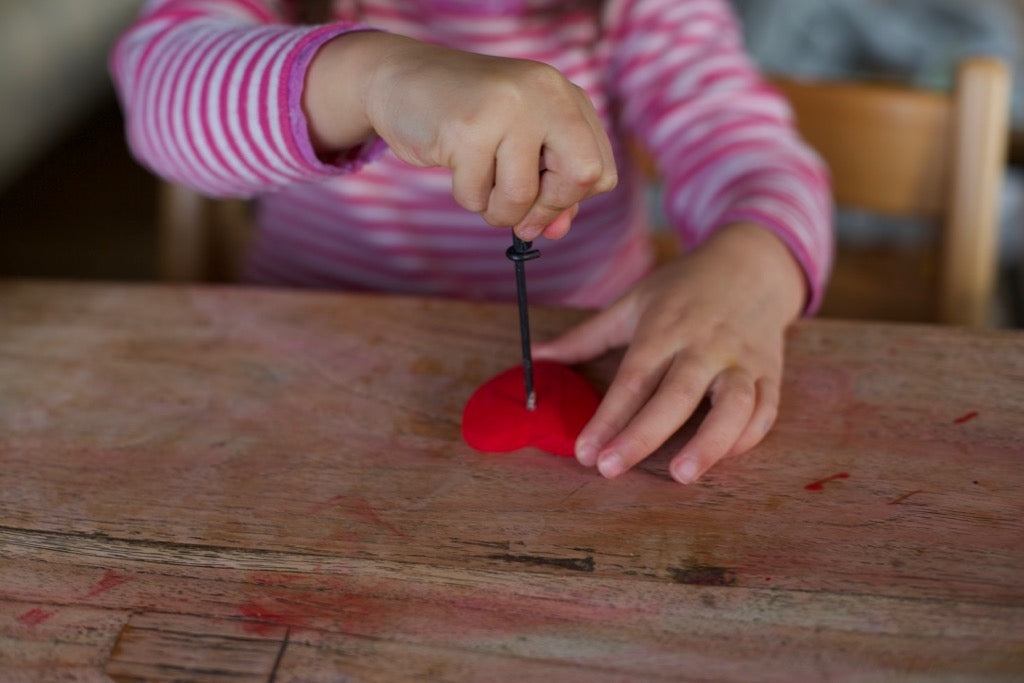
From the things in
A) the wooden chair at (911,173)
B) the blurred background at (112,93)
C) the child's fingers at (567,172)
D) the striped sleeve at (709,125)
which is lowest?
the blurred background at (112,93)

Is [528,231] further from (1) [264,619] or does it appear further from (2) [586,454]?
(1) [264,619]

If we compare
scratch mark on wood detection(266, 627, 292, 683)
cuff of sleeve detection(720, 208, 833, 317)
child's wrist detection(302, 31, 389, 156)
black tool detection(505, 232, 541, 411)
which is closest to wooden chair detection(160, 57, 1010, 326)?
cuff of sleeve detection(720, 208, 833, 317)

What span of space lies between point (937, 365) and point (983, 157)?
36 centimetres

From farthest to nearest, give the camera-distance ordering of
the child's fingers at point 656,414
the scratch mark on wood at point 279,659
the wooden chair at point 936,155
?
1. the wooden chair at point 936,155
2. the child's fingers at point 656,414
3. the scratch mark on wood at point 279,659

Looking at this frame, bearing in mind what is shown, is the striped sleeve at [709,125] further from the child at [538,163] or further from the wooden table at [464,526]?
the wooden table at [464,526]

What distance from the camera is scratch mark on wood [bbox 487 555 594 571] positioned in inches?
16.5

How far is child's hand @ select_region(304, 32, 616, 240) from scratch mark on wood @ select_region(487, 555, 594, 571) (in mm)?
159

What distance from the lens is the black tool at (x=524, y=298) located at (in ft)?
1.53

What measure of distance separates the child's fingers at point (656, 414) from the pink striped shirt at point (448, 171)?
16 cm

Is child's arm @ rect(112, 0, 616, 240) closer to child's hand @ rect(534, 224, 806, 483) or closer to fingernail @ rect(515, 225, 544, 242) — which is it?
fingernail @ rect(515, 225, 544, 242)

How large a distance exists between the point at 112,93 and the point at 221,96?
2061 mm

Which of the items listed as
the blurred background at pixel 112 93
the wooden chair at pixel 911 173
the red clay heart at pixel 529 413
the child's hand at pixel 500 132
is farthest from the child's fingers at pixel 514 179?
the blurred background at pixel 112 93

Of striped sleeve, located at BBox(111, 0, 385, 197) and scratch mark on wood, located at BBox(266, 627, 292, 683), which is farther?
striped sleeve, located at BBox(111, 0, 385, 197)

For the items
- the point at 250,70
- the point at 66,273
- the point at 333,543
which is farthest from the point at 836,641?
the point at 66,273
